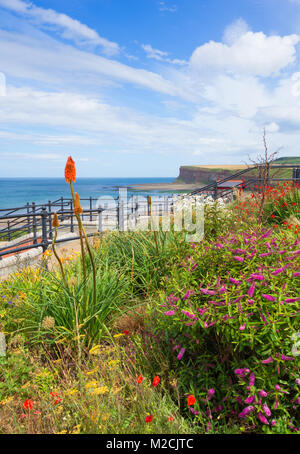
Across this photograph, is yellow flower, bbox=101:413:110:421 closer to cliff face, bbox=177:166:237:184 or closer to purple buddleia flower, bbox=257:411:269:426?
purple buddleia flower, bbox=257:411:269:426

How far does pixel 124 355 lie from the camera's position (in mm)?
3025

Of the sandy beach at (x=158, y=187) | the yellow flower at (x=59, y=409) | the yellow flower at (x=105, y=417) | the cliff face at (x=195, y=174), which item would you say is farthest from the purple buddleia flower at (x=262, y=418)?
the cliff face at (x=195, y=174)

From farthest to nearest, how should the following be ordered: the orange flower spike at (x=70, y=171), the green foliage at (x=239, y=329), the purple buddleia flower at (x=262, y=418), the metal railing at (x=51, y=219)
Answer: the metal railing at (x=51, y=219) < the orange flower spike at (x=70, y=171) < the green foliage at (x=239, y=329) < the purple buddleia flower at (x=262, y=418)

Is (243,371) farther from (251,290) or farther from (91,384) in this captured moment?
(91,384)

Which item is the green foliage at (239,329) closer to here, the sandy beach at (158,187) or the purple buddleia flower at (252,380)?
the purple buddleia flower at (252,380)

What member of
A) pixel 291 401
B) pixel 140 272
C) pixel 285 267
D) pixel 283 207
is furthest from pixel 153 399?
pixel 283 207

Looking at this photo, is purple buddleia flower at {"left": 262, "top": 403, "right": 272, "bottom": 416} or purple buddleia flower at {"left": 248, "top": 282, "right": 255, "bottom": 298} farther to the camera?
purple buddleia flower at {"left": 248, "top": 282, "right": 255, "bottom": 298}

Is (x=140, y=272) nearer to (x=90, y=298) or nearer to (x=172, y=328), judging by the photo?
(x=90, y=298)

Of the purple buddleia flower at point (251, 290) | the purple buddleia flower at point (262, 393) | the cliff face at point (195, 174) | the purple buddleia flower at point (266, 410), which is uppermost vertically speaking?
the cliff face at point (195, 174)

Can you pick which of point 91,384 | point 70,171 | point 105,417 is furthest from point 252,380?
point 70,171

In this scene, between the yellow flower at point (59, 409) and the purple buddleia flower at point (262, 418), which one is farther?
the yellow flower at point (59, 409)

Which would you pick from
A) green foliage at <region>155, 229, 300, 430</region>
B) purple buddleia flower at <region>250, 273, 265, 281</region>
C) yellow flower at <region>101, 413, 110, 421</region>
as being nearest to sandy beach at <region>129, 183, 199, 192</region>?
green foliage at <region>155, 229, 300, 430</region>

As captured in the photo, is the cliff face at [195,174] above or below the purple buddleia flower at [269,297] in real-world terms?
above

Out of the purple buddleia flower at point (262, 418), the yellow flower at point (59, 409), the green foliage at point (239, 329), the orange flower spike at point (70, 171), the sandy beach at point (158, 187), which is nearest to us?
the purple buddleia flower at point (262, 418)
